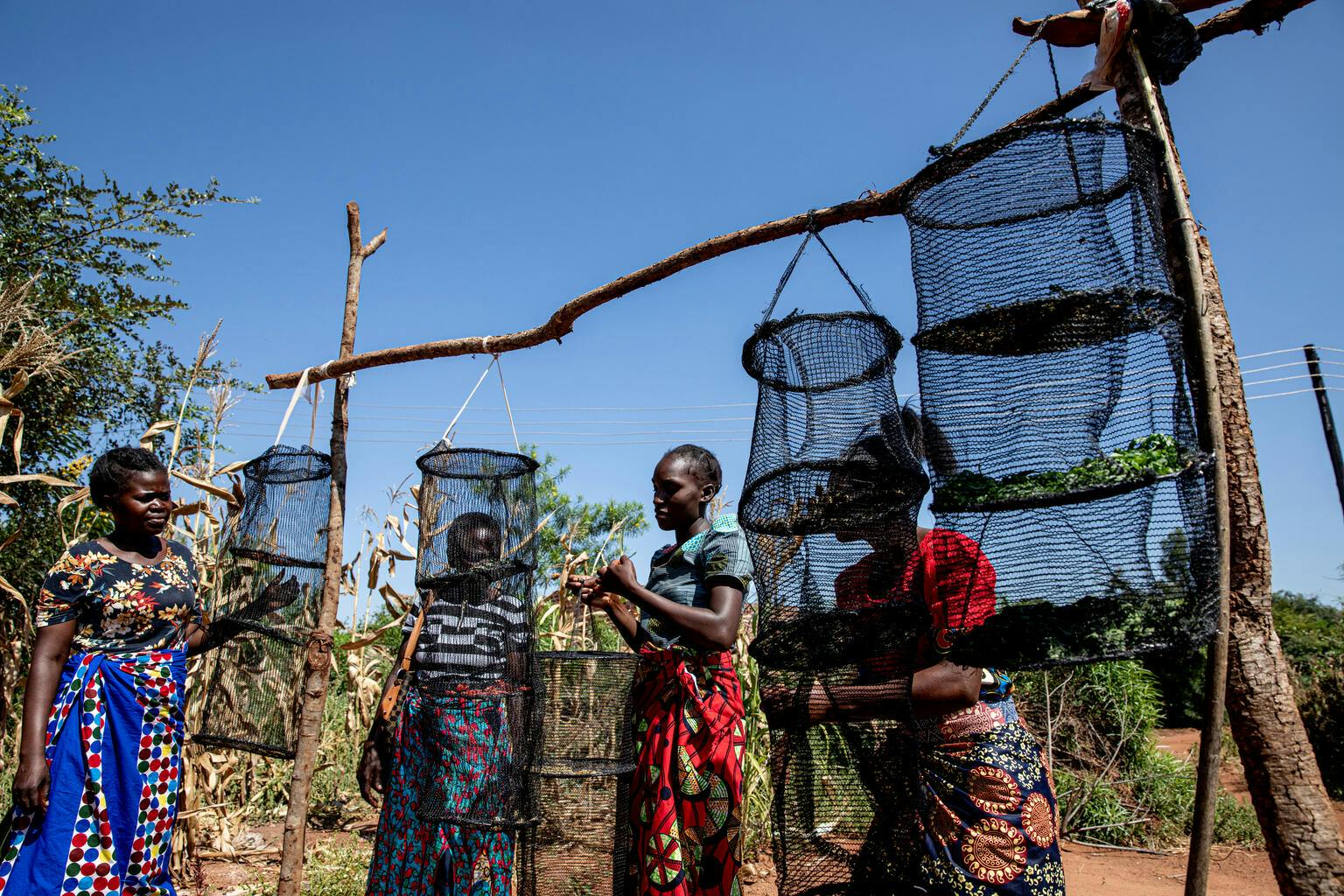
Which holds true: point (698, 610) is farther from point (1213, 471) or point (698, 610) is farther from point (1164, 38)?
point (1164, 38)

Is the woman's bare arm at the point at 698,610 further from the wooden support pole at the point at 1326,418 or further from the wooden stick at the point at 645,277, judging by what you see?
the wooden support pole at the point at 1326,418

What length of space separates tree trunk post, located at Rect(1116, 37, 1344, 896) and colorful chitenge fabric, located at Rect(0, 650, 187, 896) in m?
3.58

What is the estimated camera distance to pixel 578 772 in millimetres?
3598

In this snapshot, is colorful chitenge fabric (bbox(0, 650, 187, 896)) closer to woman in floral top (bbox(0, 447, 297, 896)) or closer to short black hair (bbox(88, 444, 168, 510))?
woman in floral top (bbox(0, 447, 297, 896))

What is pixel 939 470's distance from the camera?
7.39 ft

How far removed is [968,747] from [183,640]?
126 inches

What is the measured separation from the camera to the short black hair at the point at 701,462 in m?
3.44

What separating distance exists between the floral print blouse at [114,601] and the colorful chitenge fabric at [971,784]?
9.19ft

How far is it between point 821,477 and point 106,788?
2990mm

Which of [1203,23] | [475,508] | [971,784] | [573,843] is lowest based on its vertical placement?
[573,843]

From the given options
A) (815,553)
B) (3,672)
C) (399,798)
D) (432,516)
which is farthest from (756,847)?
(3,672)

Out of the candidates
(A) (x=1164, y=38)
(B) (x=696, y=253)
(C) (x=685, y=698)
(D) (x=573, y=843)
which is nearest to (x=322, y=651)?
(D) (x=573, y=843)

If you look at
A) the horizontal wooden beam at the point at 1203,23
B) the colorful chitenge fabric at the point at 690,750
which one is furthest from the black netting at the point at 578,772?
the horizontal wooden beam at the point at 1203,23

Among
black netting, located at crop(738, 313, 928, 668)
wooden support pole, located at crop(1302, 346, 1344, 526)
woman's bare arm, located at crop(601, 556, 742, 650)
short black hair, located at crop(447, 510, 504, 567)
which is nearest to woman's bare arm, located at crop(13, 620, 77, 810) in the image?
short black hair, located at crop(447, 510, 504, 567)
